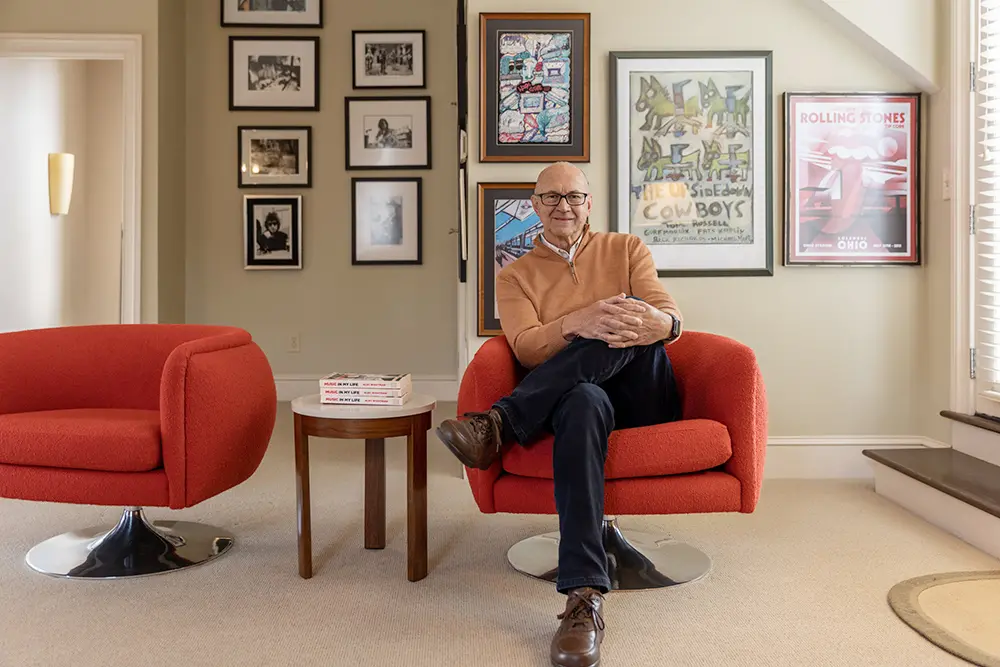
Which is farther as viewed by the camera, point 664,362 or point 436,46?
point 436,46

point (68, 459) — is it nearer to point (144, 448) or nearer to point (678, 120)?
point (144, 448)

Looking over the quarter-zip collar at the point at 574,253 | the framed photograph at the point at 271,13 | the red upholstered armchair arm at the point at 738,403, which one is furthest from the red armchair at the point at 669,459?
the framed photograph at the point at 271,13

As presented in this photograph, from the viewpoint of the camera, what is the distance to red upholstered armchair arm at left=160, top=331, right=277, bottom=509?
2.15 m

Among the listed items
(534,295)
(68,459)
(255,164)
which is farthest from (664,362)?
(255,164)

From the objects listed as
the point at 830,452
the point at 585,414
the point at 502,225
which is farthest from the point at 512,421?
the point at 830,452

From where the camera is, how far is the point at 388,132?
543cm

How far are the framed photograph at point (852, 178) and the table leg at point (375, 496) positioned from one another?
74.6 inches

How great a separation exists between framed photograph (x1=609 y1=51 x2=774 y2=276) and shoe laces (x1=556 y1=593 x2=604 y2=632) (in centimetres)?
181

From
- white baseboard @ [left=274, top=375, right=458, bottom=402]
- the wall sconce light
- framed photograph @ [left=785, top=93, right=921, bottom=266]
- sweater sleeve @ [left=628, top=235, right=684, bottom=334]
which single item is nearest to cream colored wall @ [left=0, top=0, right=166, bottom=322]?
the wall sconce light

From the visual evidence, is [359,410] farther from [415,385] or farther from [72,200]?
[72,200]

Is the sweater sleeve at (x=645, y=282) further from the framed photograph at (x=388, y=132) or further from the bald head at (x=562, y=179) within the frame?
the framed photograph at (x=388, y=132)

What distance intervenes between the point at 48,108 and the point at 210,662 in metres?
4.17

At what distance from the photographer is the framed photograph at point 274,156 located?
17.6 ft

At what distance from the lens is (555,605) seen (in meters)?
2.09
